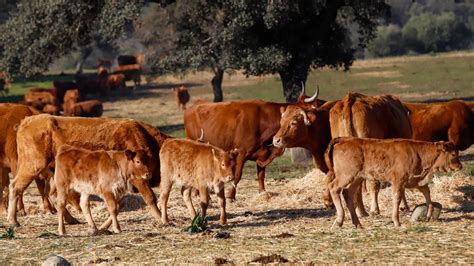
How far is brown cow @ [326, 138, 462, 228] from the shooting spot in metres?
14.3

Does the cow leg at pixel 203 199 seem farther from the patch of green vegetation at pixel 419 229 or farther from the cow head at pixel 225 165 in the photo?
the patch of green vegetation at pixel 419 229

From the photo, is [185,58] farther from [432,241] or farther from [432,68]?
[432,68]

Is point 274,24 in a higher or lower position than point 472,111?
higher

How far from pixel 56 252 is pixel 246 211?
15.8ft

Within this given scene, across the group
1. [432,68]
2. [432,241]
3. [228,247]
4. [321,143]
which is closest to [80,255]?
[228,247]

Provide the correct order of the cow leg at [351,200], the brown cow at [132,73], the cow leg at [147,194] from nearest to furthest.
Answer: the cow leg at [351,200] → the cow leg at [147,194] → the brown cow at [132,73]

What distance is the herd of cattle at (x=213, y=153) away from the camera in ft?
47.2

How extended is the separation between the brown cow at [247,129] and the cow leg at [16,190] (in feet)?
14.9

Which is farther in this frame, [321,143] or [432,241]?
[321,143]

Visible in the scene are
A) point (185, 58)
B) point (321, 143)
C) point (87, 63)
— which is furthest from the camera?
point (87, 63)

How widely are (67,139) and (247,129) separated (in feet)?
14.8

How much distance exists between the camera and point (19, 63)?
3200cm

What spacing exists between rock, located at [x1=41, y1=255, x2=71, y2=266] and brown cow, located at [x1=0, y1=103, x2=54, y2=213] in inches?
231

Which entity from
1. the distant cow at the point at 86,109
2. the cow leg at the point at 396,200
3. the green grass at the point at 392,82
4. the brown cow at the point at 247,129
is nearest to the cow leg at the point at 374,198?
the cow leg at the point at 396,200
